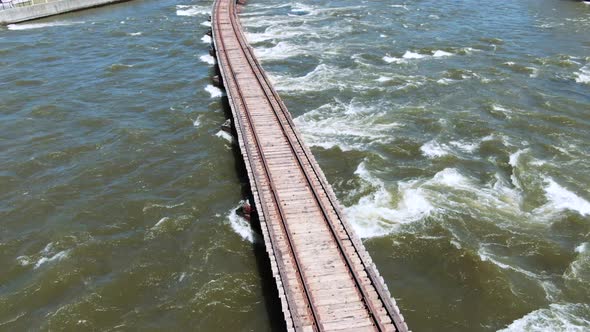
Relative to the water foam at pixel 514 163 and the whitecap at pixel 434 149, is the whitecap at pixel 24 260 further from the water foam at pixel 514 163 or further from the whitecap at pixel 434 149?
the water foam at pixel 514 163

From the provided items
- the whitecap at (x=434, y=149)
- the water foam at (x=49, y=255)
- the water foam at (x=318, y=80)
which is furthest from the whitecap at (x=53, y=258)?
the water foam at (x=318, y=80)

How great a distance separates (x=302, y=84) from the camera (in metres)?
41.1

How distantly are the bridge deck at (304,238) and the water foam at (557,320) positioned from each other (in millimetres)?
5570

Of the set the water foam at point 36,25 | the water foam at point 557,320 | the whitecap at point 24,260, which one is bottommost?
the water foam at point 557,320

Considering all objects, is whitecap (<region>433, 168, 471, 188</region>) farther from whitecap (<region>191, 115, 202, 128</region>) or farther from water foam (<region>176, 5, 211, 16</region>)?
water foam (<region>176, 5, 211, 16</region>)

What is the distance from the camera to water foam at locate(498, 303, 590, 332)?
18.1 metres

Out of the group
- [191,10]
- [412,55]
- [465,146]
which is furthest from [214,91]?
[191,10]

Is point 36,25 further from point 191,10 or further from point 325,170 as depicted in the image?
point 325,170

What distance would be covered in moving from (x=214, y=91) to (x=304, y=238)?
22784 millimetres

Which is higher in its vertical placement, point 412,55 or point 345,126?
point 412,55

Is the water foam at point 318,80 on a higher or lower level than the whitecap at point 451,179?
higher

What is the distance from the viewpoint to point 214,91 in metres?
40.3

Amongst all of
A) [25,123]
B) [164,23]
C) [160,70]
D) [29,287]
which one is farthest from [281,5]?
[29,287]

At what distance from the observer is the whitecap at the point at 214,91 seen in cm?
3956
